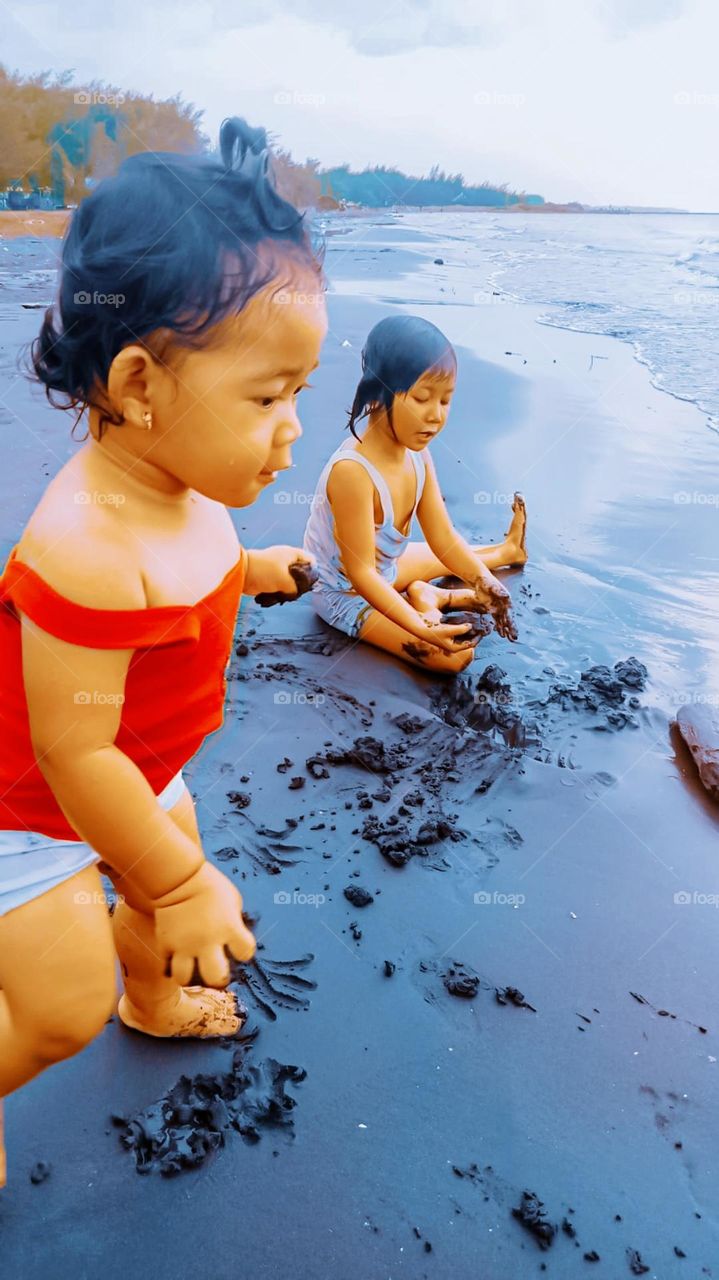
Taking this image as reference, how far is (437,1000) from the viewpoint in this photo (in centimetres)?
206

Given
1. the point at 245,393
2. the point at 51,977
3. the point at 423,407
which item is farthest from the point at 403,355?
the point at 51,977

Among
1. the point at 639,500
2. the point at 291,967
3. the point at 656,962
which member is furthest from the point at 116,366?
the point at 639,500

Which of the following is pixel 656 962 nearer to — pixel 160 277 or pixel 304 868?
pixel 304 868

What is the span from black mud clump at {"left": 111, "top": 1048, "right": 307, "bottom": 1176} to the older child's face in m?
2.22

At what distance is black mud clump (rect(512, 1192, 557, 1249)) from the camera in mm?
1593

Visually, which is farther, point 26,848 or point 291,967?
point 291,967

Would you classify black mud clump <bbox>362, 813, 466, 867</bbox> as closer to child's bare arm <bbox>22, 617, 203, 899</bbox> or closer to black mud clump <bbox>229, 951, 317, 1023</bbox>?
black mud clump <bbox>229, 951, 317, 1023</bbox>

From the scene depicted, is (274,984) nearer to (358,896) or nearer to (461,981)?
(358,896)

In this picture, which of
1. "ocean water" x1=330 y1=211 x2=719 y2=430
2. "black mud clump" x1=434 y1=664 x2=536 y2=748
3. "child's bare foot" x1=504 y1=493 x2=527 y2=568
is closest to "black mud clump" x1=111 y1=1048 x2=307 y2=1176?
"black mud clump" x1=434 y1=664 x2=536 y2=748

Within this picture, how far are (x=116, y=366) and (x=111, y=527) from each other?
231 mm

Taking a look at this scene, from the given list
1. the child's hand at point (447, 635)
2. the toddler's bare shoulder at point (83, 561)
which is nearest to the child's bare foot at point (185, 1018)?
the toddler's bare shoulder at point (83, 561)

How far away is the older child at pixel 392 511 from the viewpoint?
321 cm

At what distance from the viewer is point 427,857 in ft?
8.25

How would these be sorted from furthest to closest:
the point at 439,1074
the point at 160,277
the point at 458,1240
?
the point at 439,1074 < the point at 458,1240 < the point at 160,277
